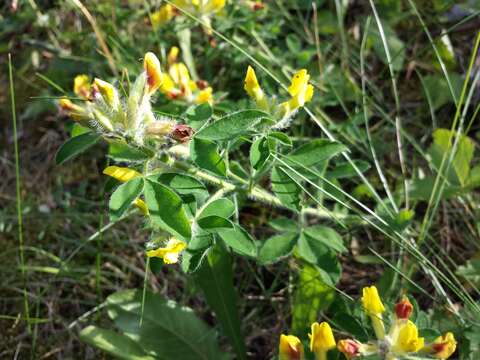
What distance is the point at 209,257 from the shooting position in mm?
1852

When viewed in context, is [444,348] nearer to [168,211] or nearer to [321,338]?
[321,338]

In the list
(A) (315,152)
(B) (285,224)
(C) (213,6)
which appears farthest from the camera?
(C) (213,6)

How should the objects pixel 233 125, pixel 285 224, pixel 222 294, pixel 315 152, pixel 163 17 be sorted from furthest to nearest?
1. pixel 163 17
2. pixel 222 294
3. pixel 285 224
4. pixel 315 152
5. pixel 233 125

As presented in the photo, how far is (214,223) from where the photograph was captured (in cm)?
138

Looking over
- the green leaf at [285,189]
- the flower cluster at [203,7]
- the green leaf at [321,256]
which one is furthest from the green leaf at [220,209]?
the flower cluster at [203,7]

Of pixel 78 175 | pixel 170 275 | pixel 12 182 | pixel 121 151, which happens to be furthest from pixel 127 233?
pixel 121 151

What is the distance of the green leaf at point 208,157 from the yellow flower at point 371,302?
1.34ft

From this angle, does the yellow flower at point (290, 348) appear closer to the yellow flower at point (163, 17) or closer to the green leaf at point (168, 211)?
the green leaf at point (168, 211)

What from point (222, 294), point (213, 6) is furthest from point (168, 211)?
point (213, 6)

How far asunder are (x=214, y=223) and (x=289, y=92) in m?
0.40

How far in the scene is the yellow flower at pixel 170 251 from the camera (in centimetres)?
129

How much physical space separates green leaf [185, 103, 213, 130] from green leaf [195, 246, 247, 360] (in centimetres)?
56

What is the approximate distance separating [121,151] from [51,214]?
2.90 feet

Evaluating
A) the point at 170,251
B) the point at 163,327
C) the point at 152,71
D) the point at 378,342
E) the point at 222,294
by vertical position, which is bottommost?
the point at 163,327
